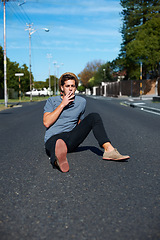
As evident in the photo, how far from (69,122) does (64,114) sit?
0.18 meters

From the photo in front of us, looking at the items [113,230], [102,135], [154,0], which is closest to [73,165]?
[102,135]

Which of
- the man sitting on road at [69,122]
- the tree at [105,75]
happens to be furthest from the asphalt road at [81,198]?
the tree at [105,75]

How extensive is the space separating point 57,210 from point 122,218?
62 centimetres

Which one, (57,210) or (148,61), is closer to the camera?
(57,210)

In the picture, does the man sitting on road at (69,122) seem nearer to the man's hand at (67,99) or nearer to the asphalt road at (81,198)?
the man's hand at (67,99)

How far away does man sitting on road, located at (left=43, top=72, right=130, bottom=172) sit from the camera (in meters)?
4.63

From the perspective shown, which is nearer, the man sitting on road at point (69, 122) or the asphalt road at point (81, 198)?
the asphalt road at point (81, 198)

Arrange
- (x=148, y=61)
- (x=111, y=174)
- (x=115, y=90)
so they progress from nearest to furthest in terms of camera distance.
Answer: (x=111, y=174) → (x=148, y=61) → (x=115, y=90)

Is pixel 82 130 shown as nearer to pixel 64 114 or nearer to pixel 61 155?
pixel 64 114

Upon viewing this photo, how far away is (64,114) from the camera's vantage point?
16.0 feet

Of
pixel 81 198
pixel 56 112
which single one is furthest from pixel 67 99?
pixel 81 198

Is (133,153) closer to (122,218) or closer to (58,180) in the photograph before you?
(58,180)

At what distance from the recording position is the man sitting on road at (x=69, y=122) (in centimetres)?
463

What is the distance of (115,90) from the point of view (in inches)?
2391
